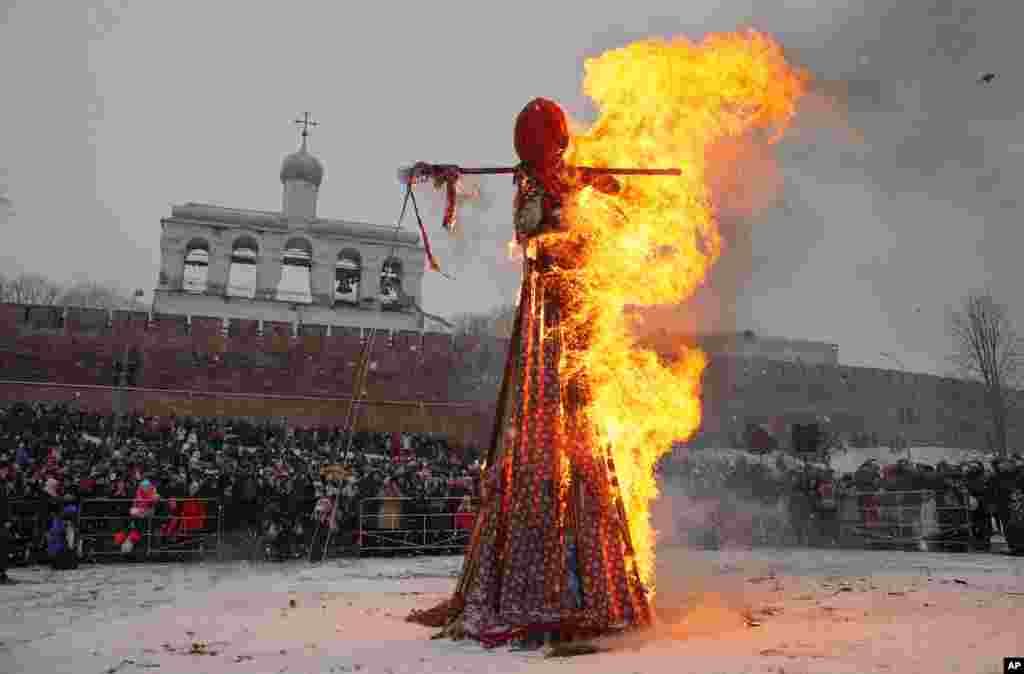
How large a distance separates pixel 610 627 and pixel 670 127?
4.30 metres

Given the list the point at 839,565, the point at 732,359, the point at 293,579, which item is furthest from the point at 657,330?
the point at 732,359

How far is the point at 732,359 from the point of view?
130ft

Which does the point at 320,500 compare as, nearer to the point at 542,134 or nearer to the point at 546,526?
the point at 546,526

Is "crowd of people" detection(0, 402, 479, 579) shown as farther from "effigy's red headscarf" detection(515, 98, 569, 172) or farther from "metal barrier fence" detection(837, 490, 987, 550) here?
"metal barrier fence" detection(837, 490, 987, 550)

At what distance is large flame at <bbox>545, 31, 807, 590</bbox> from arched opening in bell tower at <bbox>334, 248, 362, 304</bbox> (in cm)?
3584

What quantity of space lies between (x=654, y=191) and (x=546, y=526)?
3.10m

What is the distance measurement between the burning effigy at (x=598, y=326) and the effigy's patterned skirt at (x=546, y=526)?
0.04ft

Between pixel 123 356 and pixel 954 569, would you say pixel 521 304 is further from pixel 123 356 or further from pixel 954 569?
pixel 123 356

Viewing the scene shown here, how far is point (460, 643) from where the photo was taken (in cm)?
518

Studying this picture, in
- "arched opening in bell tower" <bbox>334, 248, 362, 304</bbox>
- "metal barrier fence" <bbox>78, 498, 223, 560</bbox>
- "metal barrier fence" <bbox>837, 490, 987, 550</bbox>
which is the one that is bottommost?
"metal barrier fence" <bbox>78, 498, 223, 560</bbox>

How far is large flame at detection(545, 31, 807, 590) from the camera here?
621cm

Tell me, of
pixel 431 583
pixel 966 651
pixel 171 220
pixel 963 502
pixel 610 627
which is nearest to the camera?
pixel 966 651

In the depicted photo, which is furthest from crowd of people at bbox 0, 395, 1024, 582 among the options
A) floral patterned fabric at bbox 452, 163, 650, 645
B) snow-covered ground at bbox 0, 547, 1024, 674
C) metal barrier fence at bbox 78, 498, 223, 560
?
floral patterned fabric at bbox 452, 163, 650, 645

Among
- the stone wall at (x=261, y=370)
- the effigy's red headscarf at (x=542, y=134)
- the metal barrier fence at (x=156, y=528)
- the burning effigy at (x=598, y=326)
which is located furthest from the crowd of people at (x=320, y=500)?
the stone wall at (x=261, y=370)
